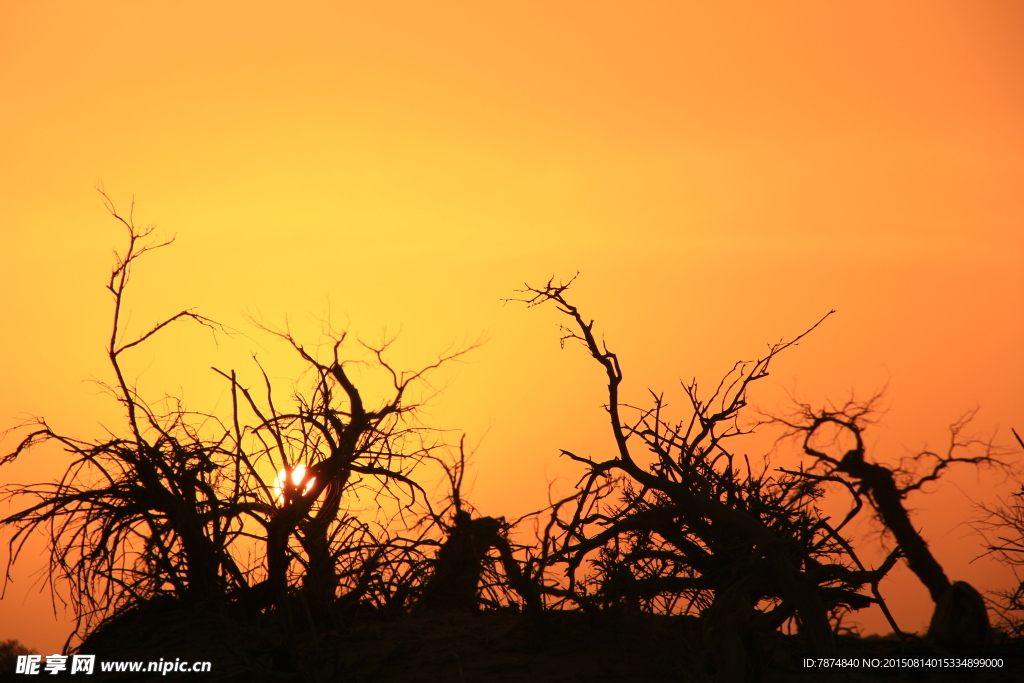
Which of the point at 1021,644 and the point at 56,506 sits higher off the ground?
the point at 56,506

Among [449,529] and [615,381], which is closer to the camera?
[615,381]

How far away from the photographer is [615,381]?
31.7 feet

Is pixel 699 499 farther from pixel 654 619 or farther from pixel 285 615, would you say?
pixel 285 615

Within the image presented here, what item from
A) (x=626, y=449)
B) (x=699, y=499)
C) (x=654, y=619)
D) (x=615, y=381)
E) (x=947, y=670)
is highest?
(x=615, y=381)

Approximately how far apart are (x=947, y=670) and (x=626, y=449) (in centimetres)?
398

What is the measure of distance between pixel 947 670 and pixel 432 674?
5319 millimetres

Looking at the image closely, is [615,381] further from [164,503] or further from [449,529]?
[164,503]

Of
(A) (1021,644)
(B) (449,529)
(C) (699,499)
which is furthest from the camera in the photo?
(B) (449,529)

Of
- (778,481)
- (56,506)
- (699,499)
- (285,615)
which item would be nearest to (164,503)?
(56,506)

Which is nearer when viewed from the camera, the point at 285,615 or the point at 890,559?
the point at 890,559

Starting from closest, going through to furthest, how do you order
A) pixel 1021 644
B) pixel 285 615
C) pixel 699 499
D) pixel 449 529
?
1. pixel 699 499
2. pixel 1021 644
3. pixel 285 615
4. pixel 449 529

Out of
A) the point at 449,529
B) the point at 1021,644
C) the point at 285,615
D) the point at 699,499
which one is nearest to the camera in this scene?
the point at 699,499

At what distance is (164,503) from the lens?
1092 cm

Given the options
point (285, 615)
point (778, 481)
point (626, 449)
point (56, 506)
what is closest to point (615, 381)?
point (626, 449)
